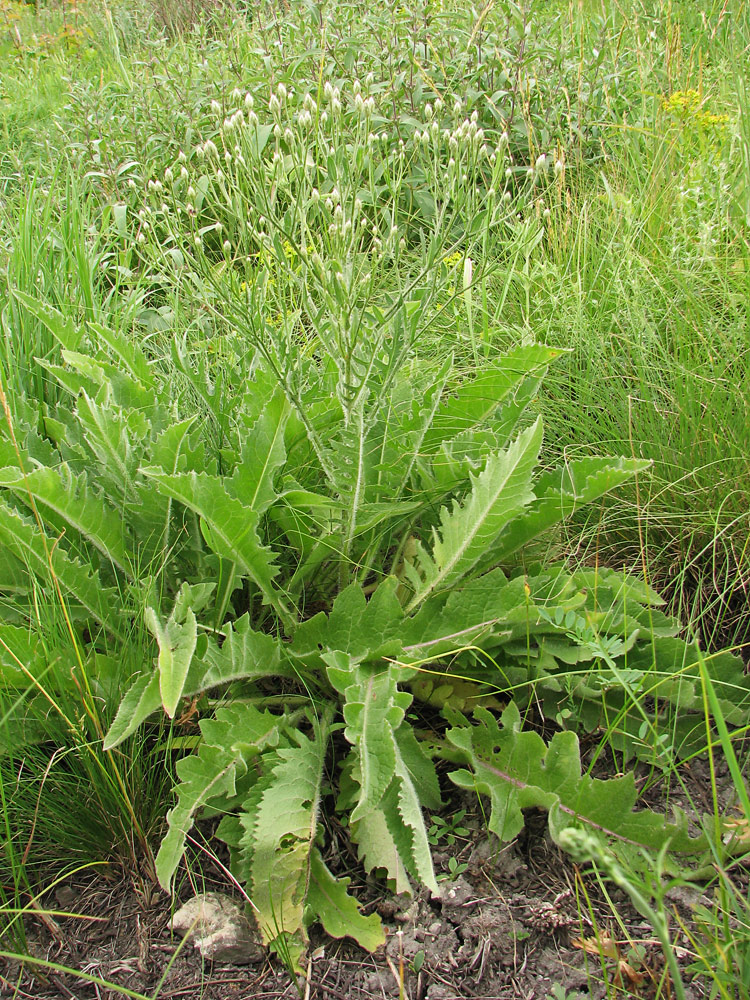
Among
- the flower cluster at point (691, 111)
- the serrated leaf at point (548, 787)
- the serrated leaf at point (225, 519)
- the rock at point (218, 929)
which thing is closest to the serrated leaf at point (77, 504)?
the serrated leaf at point (225, 519)

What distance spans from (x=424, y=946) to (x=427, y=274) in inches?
53.1

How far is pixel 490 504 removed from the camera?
5.24 feet

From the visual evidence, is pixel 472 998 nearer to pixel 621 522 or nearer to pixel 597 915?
pixel 597 915

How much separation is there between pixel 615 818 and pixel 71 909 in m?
1.01

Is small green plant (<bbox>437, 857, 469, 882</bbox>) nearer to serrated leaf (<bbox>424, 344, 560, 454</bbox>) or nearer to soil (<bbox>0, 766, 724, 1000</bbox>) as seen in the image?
soil (<bbox>0, 766, 724, 1000</bbox>)

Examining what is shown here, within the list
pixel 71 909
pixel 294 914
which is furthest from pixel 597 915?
pixel 71 909

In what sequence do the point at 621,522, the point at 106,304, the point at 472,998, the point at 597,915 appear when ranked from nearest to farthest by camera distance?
the point at 472,998
the point at 597,915
the point at 621,522
the point at 106,304

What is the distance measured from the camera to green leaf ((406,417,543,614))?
1.59m

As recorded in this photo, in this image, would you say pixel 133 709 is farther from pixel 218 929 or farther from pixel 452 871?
pixel 452 871

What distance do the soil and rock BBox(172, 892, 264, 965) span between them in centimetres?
2

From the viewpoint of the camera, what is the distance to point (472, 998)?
1268 mm

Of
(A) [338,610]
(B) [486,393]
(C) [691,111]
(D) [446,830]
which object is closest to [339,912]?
(D) [446,830]

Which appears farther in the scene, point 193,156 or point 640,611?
point 193,156

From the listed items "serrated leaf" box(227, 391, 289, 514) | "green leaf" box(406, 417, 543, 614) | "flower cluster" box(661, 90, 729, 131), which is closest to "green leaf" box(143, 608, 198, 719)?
"serrated leaf" box(227, 391, 289, 514)
